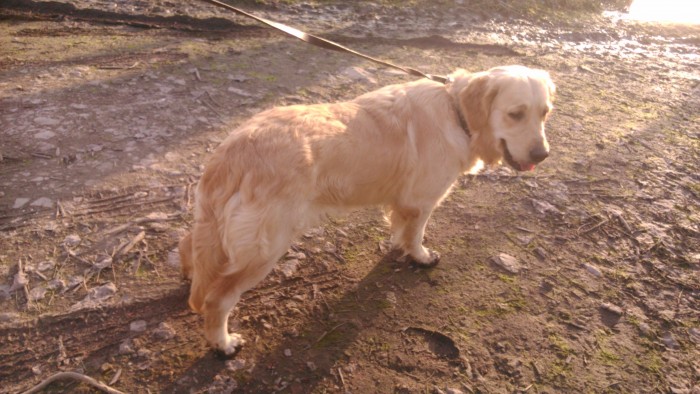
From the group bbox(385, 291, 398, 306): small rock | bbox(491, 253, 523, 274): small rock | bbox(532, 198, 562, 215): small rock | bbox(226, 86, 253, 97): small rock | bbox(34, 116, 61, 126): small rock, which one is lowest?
bbox(385, 291, 398, 306): small rock

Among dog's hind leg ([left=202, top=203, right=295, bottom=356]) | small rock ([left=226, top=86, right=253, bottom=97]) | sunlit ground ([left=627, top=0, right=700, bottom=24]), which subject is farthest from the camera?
sunlit ground ([left=627, top=0, right=700, bottom=24])

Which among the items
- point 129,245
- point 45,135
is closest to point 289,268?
point 129,245

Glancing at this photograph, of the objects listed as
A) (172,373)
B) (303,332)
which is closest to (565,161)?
(303,332)

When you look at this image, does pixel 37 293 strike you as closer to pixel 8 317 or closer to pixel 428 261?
pixel 8 317

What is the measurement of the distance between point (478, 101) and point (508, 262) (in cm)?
140

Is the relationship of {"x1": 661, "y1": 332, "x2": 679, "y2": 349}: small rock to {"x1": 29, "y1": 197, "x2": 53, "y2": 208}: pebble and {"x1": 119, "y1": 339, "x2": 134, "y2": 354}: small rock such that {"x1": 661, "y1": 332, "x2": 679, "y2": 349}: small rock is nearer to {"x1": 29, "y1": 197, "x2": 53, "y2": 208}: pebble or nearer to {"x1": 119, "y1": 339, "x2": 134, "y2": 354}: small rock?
{"x1": 119, "y1": 339, "x2": 134, "y2": 354}: small rock

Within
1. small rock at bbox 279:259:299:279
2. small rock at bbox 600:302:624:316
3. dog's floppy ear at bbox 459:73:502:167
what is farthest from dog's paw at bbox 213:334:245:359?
small rock at bbox 600:302:624:316

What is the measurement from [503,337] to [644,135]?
4045 mm

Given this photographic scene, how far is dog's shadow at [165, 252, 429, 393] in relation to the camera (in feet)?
8.89

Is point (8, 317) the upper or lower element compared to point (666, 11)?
lower

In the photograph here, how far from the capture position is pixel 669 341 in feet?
10.7

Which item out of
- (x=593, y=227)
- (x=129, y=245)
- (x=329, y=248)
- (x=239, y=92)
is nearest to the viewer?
(x=129, y=245)

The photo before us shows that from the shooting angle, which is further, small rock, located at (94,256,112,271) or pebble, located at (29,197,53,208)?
pebble, located at (29,197,53,208)

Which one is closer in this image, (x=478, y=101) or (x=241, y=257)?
(x=241, y=257)
